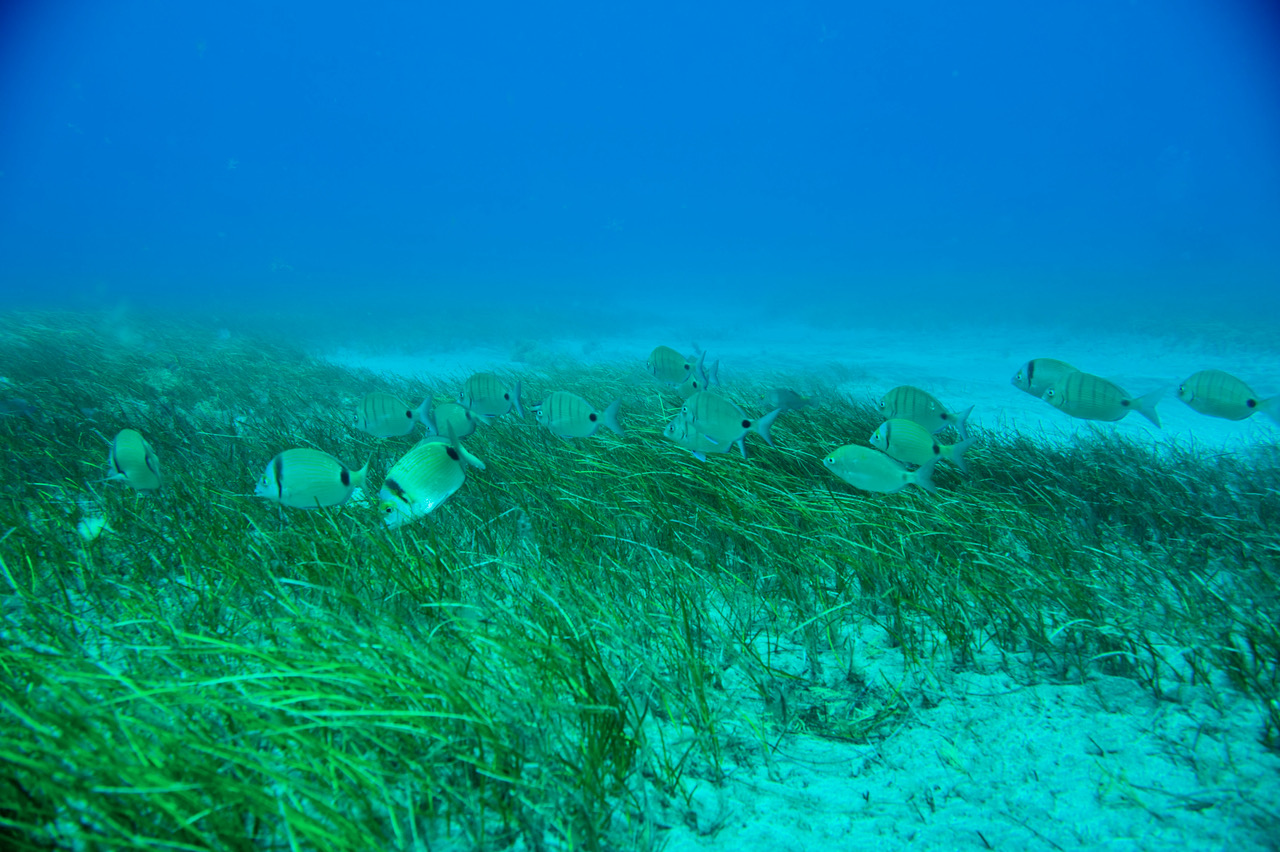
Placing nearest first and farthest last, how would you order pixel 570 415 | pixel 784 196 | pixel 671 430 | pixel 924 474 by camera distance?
pixel 924 474
pixel 671 430
pixel 570 415
pixel 784 196

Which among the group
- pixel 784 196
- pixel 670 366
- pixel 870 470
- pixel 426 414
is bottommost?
pixel 870 470

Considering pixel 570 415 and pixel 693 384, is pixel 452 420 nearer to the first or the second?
pixel 570 415

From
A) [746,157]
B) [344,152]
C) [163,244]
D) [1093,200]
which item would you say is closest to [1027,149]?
[1093,200]

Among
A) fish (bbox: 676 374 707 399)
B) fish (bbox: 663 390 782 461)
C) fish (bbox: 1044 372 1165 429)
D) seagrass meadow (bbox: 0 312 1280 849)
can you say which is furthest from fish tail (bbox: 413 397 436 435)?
fish (bbox: 1044 372 1165 429)

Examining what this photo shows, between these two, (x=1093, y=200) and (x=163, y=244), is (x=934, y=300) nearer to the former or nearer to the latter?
(x=1093, y=200)

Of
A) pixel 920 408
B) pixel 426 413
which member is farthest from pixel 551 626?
pixel 920 408

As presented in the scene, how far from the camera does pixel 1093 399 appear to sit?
458 cm

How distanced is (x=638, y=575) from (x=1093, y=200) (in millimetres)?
162755

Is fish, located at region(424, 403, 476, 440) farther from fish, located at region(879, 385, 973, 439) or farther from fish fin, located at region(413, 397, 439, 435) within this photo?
fish, located at region(879, 385, 973, 439)

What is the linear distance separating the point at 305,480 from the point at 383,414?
1835 millimetres

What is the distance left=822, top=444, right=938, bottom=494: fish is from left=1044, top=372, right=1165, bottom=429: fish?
2349 millimetres

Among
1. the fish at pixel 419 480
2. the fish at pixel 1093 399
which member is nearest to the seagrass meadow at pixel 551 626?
the fish at pixel 419 480

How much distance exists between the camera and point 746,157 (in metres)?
183

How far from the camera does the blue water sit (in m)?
61.3
